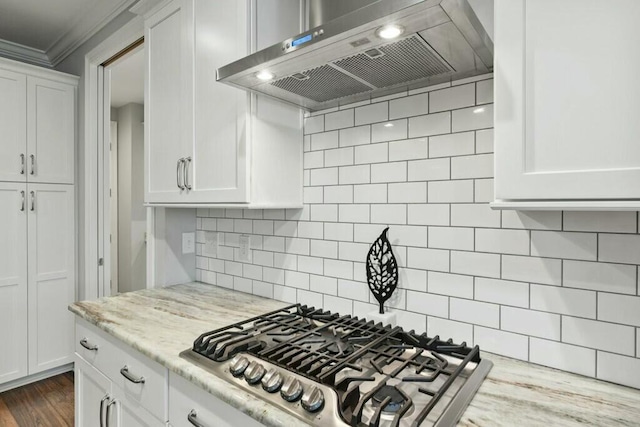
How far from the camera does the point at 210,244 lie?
2.16 m

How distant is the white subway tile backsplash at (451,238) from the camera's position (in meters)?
1.23

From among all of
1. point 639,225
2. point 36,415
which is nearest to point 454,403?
point 639,225

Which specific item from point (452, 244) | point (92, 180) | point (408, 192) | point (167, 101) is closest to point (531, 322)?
point (452, 244)

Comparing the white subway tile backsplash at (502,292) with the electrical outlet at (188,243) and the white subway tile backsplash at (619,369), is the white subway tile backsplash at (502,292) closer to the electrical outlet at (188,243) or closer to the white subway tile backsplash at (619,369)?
the white subway tile backsplash at (619,369)

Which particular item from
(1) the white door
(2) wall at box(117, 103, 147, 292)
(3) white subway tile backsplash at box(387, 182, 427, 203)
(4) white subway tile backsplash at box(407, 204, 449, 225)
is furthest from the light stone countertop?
(2) wall at box(117, 103, 147, 292)

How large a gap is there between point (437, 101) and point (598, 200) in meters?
0.67

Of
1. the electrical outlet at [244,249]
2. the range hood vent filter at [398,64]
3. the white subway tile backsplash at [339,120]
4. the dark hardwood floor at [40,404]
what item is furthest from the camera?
the dark hardwood floor at [40,404]

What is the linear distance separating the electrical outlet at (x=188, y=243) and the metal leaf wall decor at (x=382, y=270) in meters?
1.25

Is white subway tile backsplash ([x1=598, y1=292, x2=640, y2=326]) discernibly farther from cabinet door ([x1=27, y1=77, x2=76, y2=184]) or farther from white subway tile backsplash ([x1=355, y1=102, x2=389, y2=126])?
cabinet door ([x1=27, y1=77, x2=76, y2=184])

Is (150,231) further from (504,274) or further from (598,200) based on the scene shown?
(598,200)

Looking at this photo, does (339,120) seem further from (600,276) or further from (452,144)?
(600,276)

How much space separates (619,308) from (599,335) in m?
0.09

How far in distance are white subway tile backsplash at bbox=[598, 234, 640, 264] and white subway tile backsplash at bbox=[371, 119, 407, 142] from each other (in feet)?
2.26

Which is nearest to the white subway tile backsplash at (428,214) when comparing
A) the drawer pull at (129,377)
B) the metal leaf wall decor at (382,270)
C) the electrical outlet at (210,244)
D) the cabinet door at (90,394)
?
the metal leaf wall decor at (382,270)
